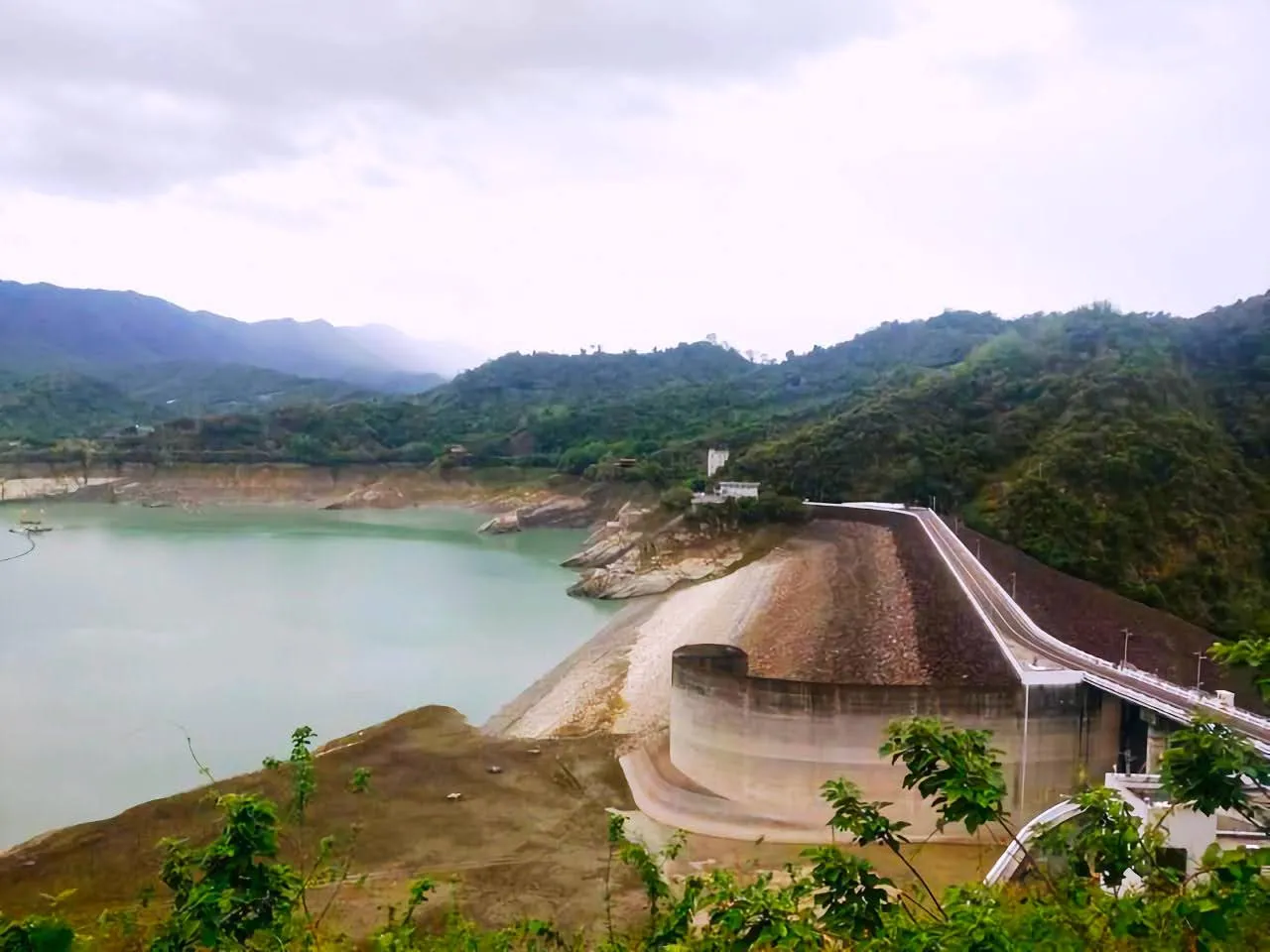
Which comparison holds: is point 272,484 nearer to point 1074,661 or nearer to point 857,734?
point 857,734

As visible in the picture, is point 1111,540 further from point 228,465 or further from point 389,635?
point 228,465

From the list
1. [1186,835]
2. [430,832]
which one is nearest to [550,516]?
[430,832]

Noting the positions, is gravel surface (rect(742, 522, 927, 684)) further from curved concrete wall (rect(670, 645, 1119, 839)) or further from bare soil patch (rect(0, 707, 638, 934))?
bare soil patch (rect(0, 707, 638, 934))

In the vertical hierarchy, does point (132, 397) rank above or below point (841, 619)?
above

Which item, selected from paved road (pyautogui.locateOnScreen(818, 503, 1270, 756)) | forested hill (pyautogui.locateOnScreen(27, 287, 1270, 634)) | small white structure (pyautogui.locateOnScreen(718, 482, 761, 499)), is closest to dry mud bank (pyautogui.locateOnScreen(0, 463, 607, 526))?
forested hill (pyautogui.locateOnScreen(27, 287, 1270, 634))

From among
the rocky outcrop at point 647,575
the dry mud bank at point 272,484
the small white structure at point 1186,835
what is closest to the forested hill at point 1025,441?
the dry mud bank at point 272,484

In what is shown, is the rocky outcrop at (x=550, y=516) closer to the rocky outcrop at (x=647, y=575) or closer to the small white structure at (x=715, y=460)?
the small white structure at (x=715, y=460)

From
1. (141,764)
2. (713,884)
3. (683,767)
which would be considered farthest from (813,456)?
(713,884)
